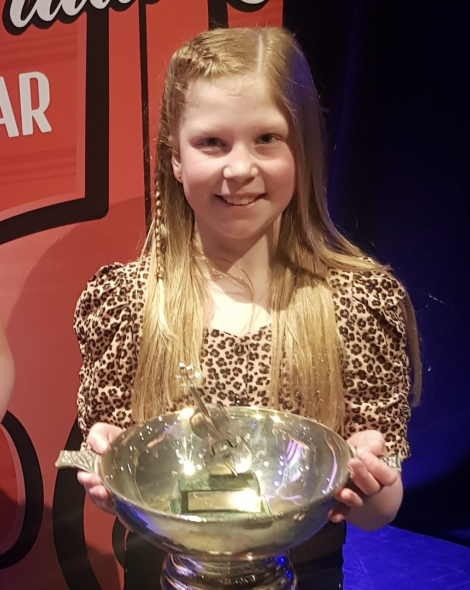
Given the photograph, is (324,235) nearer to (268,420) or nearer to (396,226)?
(268,420)

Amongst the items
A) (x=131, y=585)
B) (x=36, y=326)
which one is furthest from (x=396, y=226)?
(x=131, y=585)

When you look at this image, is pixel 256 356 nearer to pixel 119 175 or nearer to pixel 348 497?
pixel 348 497

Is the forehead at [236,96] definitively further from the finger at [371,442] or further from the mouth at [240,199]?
the finger at [371,442]

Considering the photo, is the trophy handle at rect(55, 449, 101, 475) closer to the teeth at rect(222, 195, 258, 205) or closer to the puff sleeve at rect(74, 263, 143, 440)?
the puff sleeve at rect(74, 263, 143, 440)

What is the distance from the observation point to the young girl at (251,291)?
0.76 metres

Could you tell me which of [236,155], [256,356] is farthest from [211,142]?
[256,356]

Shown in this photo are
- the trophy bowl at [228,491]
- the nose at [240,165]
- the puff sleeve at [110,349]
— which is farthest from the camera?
the puff sleeve at [110,349]

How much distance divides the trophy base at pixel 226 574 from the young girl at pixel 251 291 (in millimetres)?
178

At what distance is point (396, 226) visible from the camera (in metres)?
1.39

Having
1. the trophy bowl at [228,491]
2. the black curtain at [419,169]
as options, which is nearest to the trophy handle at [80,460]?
the trophy bowl at [228,491]

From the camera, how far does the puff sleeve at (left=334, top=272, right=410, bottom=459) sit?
2.63 feet

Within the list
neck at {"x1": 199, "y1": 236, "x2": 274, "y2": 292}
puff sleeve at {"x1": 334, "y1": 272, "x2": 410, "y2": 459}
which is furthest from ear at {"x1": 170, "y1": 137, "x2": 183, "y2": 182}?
puff sleeve at {"x1": 334, "y1": 272, "x2": 410, "y2": 459}

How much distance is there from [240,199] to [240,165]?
2.0 inches

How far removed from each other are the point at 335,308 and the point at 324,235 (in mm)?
129
